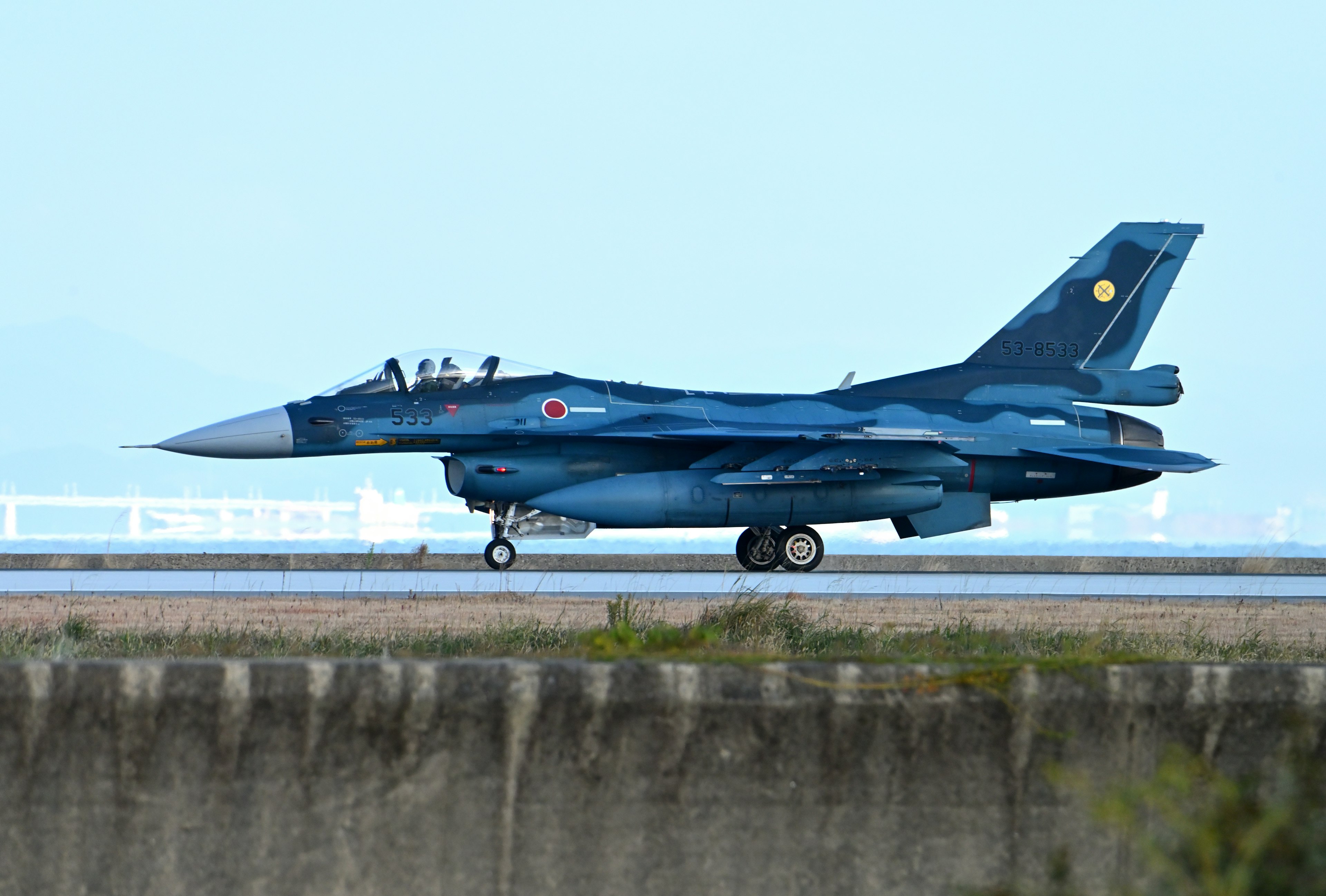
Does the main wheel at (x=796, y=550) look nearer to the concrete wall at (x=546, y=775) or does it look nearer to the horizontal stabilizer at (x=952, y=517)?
the horizontal stabilizer at (x=952, y=517)

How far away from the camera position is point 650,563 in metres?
21.8

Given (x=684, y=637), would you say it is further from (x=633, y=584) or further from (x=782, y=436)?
(x=782, y=436)

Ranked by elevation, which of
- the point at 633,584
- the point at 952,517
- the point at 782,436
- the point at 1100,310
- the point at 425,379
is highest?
the point at 1100,310

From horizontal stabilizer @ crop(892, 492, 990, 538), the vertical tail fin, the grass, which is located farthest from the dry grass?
the vertical tail fin

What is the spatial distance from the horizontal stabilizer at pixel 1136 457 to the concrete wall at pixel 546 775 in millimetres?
15594

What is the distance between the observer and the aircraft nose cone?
1741 centimetres

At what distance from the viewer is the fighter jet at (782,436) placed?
57.9 feet

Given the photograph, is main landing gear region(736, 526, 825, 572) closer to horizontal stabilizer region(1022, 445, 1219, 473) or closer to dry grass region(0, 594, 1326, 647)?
horizontal stabilizer region(1022, 445, 1219, 473)

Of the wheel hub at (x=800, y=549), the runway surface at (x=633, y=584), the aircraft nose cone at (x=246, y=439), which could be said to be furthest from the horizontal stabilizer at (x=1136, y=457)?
the aircraft nose cone at (x=246, y=439)

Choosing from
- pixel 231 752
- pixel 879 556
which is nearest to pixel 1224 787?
pixel 231 752

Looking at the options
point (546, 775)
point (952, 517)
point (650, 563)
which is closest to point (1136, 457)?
point (952, 517)

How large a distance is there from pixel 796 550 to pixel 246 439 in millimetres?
7888

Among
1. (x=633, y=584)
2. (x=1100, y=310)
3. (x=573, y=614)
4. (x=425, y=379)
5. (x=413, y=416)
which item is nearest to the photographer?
(x=573, y=614)

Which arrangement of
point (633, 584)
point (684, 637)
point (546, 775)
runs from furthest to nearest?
point (633, 584) → point (684, 637) → point (546, 775)
